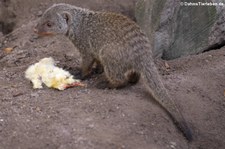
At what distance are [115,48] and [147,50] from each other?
0.21 m

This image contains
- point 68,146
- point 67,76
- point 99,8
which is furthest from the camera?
point 99,8

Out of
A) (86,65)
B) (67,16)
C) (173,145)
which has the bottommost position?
(173,145)

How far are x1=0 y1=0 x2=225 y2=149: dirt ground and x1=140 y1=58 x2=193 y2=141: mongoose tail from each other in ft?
0.12

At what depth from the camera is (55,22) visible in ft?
10.6

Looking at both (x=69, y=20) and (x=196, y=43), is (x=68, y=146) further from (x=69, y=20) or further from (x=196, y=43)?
(x=196, y=43)

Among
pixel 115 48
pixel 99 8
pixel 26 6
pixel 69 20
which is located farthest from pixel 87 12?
pixel 26 6

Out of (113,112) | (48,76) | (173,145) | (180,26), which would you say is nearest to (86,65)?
(48,76)

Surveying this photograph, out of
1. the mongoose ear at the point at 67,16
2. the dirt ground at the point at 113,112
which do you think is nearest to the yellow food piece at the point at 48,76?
the dirt ground at the point at 113,112

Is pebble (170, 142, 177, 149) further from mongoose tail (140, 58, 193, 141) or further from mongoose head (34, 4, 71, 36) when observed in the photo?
mongoose head (34, 4, 71, 36)

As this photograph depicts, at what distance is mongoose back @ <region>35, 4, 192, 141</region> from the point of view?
288 centimetres

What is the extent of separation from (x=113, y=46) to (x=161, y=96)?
0.47 meters

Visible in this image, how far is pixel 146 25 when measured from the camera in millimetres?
3594

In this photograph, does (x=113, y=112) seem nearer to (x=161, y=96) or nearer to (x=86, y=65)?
(x=161, y=96)

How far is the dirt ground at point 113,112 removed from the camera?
250 centimetres
